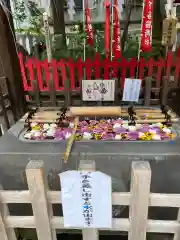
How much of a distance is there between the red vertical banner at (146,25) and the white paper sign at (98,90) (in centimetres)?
41

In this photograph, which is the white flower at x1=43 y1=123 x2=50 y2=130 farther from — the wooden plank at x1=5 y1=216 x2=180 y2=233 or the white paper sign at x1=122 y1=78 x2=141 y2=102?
the white paper sign at x1=122 y1=78 x2=141 y2=102

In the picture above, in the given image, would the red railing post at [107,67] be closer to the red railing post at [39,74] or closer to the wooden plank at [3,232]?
the red railing post at [39,74]

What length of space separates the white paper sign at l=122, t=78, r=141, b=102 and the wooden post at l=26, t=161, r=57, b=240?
100 centimetres

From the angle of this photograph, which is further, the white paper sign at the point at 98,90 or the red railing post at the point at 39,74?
the red railing post at the point at 39,74

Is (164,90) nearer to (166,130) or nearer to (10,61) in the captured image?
(166,130)

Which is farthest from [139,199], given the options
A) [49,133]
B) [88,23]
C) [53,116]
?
[88,23]

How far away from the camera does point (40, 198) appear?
31.8 inches

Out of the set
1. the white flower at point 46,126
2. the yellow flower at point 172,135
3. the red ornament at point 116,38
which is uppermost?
the red ornament at point 116,38

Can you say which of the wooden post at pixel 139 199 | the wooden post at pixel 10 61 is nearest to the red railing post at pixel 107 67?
the wooden post at pixel 10 61

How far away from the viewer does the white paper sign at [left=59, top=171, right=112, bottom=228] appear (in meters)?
0.75

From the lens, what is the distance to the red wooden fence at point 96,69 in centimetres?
157

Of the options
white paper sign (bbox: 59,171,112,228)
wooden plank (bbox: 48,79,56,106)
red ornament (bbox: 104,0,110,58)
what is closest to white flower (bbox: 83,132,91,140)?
white paper sign (bbox: 59,171,112,228)

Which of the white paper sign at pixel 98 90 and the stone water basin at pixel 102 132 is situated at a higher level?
the white paper sign at pixel 98 90

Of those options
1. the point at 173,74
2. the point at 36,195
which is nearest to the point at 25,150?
the point at 36,195
